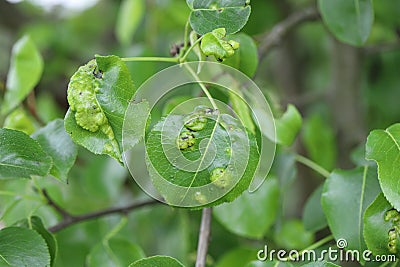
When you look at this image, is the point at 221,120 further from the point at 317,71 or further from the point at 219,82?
the point at 317,71

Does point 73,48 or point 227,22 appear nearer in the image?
point 227,22

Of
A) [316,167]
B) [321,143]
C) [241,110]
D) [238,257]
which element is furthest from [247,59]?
[321,143]

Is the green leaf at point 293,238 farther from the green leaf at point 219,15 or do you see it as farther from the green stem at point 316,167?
the green leaf at point 219,15

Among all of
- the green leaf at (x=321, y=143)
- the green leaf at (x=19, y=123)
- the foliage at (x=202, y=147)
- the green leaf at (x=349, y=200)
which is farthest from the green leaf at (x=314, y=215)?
the green leaf at (x=19, y=123)

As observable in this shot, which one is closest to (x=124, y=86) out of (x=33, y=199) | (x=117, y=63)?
(x=117, y=63)

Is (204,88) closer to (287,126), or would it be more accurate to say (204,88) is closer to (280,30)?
(287,126)
